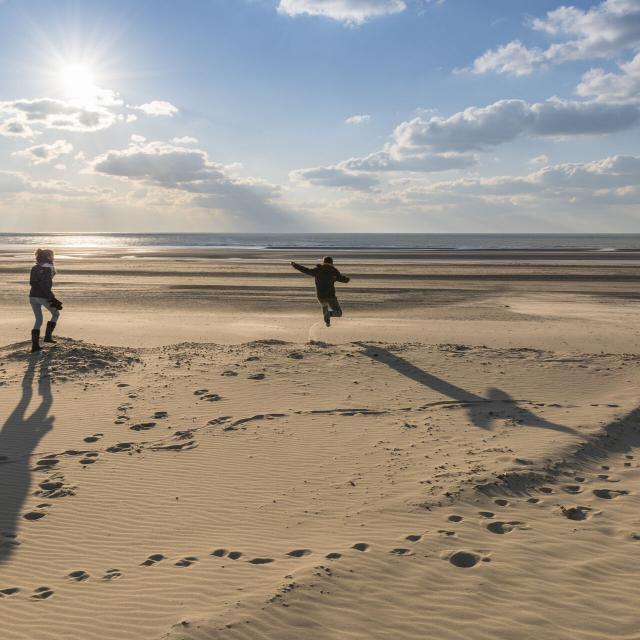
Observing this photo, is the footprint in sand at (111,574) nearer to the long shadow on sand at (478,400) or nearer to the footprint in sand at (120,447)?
the footprint in sand at (120,447)

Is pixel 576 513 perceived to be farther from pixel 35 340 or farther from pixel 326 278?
pixel 35 340

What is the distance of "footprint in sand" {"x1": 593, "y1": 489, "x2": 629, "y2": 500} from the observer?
21.7ft

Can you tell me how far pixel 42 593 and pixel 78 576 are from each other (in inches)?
13.7

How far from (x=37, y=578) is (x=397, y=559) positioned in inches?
127

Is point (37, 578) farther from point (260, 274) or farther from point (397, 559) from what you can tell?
point (260, 274)

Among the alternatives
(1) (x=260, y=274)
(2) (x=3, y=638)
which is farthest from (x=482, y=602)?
(1) (x=260, y=274)

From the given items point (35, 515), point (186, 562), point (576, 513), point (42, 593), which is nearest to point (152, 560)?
point (186, 562)

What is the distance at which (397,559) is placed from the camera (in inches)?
208

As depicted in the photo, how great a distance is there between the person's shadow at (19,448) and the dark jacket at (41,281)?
1966 millimetres

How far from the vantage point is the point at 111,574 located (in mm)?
5195

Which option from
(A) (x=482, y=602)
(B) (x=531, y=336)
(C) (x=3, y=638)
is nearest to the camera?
(C) (x=3, y=638)

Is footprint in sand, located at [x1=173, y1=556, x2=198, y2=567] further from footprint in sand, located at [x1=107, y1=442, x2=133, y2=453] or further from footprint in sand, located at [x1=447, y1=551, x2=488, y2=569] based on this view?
footprint in sand, located at [x1=107, y1=442, x2=133, y2=453]

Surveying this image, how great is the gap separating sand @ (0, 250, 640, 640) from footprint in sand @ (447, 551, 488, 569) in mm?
16

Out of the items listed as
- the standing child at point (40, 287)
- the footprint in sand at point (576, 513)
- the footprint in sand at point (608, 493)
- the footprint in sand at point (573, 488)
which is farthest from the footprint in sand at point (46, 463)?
the footprint in sand at point (608, 493)
